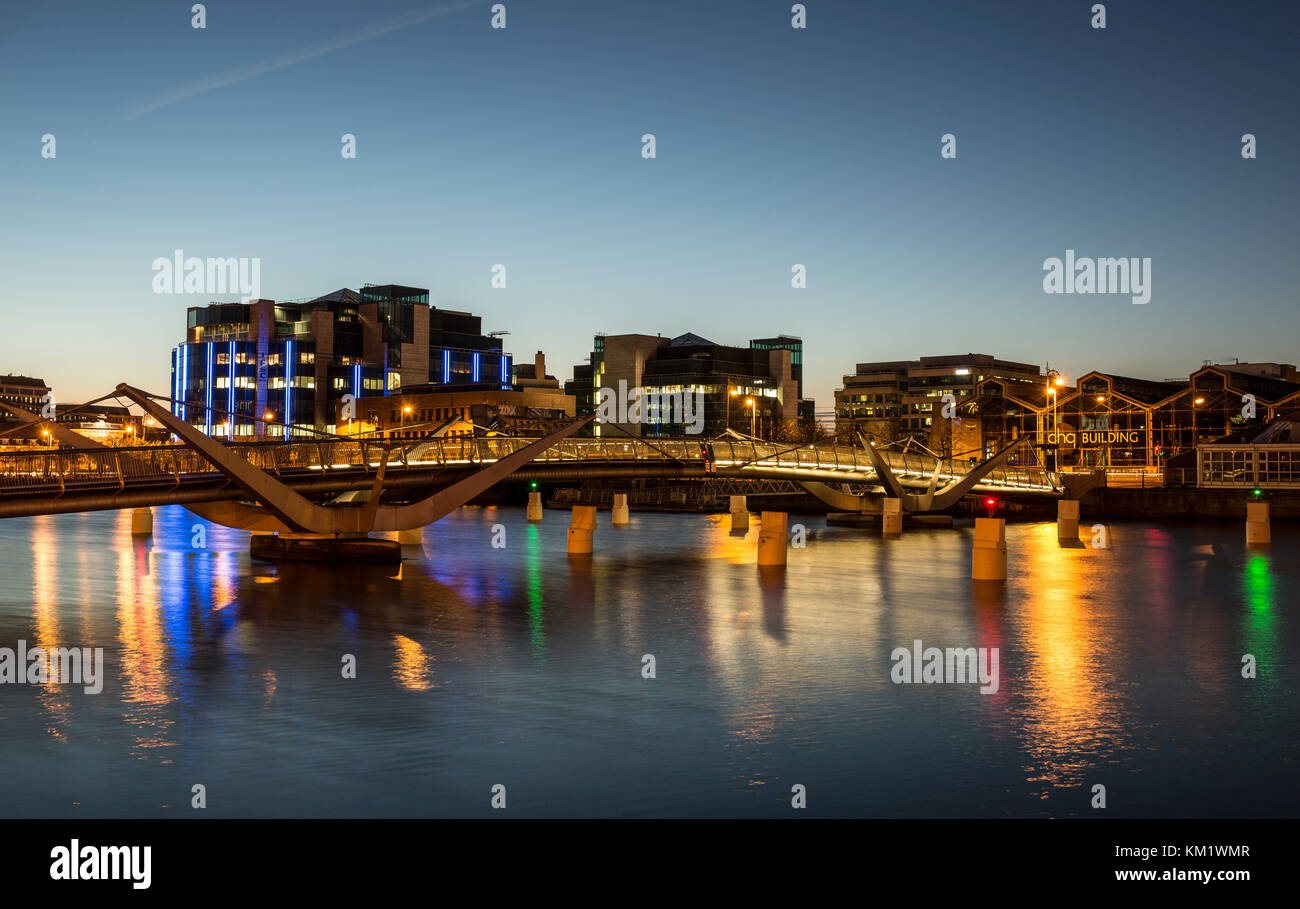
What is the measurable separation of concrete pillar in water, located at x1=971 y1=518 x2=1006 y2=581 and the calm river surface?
2.72 feet

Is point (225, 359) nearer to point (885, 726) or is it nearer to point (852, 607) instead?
point (852, 607)

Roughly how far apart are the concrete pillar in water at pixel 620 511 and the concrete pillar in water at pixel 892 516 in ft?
52.2

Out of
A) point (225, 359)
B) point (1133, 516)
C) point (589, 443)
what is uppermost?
point (225, 359)

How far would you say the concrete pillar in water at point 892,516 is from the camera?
6166 cm

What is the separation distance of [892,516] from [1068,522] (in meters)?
9.00

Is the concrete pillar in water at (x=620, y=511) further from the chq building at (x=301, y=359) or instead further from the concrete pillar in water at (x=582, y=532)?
the chq building at (x=301, y=359)

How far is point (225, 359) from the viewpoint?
146500 mm

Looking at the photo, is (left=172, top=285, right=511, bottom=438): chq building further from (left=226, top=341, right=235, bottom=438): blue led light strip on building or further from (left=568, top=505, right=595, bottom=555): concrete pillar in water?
(left=568, top=505, right=595, bottom=555): concrete pillar in water

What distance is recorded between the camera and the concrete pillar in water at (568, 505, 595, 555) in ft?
158

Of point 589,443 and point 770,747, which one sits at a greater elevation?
point 589,443

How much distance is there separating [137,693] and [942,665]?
14.7 metres

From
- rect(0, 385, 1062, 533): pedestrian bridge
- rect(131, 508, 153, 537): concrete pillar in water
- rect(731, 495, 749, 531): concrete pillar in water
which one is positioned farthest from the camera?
rect(731, 495, 749, 531): concrete pillar in water

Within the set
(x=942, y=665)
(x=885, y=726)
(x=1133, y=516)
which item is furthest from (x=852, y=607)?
(x=1133, y=516)

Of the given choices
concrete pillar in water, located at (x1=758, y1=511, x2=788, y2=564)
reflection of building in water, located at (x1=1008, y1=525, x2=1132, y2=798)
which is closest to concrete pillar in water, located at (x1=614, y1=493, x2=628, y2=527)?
concrete pillar in water, located at (x1=758, y1=511, x2=788, y2=564)
